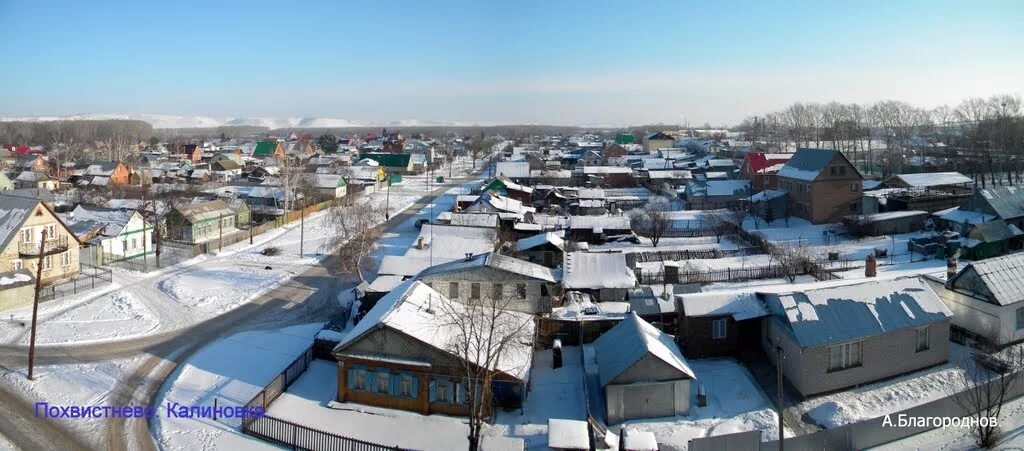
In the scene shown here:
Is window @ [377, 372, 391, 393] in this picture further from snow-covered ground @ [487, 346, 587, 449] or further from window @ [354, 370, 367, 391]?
snow-covered ground @ [487, 346, 587, 449]

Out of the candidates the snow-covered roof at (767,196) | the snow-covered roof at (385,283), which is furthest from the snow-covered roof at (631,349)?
the snow-covered roof at (767,196)

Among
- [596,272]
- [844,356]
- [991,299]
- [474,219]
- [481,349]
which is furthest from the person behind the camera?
[474,219]

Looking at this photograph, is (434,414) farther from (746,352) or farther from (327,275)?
(327,275)

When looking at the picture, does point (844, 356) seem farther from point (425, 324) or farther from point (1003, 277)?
point (425, 324)

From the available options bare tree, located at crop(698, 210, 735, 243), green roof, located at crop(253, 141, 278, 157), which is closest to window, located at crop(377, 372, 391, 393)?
bare tree, located at crop(698, 210, 735, 243)

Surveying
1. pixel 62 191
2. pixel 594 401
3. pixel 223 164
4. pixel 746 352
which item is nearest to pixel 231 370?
pixel 594 401

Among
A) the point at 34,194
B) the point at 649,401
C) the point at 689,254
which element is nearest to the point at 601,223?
the point at 689,254
